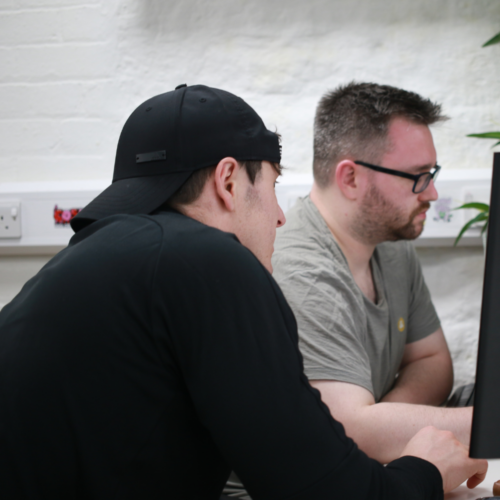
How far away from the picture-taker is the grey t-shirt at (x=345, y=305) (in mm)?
1143

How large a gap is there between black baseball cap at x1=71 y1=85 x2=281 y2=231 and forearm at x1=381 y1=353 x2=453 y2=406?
0.93 meters

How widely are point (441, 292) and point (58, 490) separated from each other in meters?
1.59

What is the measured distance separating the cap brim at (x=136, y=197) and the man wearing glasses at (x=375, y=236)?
0.53 metres

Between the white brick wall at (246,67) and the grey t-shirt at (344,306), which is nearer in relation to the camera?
the grey t-shirt at (344,306)

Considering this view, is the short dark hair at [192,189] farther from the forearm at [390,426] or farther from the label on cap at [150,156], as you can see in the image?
the forearm at [390,426]

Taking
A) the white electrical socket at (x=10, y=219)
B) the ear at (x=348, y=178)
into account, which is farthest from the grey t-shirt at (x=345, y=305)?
the white electrical socket at (x=10, y=219)

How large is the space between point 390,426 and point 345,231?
0.60 meters

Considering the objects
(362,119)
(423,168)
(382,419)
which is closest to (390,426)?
(382,419)

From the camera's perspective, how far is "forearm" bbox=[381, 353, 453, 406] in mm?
1437

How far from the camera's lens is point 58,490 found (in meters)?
0.64

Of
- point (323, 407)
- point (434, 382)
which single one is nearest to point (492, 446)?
point (323, 407)

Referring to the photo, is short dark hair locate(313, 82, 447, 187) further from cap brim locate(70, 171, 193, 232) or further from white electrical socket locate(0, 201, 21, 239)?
white electrical socket locate(0, 201, 21, 239)

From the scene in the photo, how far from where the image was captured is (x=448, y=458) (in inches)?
31.3

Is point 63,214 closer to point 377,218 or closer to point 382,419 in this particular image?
point 377,218
